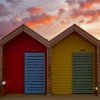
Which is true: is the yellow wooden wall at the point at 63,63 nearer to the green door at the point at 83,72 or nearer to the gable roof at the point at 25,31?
the green door at the point at 83,72

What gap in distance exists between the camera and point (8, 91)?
1068 inches

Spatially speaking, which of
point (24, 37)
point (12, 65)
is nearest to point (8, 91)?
point (12, 65)

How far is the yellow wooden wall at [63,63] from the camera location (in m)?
26.8

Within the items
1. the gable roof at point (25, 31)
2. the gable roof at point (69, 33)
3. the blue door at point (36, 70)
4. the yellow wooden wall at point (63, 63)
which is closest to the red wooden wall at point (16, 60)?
the blue door at point (36, 70)

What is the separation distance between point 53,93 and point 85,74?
2.26 metres

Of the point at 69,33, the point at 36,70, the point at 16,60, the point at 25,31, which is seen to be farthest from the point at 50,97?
the point at 25,31

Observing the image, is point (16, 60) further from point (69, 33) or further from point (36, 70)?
point (69, 33)

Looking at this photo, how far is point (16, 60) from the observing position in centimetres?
2714

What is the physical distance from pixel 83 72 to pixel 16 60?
4.18 m

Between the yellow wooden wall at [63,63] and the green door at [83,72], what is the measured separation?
0.33 meters

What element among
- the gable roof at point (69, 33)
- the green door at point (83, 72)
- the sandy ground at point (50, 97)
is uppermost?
the gable roof at point (69, 33)

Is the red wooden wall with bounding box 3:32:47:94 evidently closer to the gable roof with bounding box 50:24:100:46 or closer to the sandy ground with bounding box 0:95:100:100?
the gable roof with bounding box 50:24:100:46

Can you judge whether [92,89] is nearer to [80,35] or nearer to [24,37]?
[80,35]

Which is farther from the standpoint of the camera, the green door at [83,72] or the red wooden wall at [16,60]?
the red wooden wall at [16,60]
